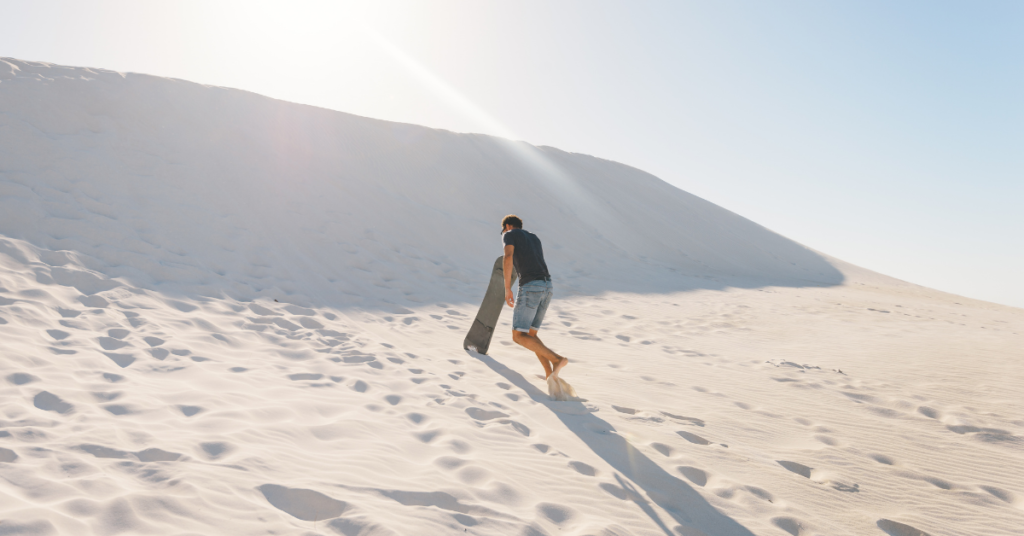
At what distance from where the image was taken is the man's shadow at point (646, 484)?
8.89ft

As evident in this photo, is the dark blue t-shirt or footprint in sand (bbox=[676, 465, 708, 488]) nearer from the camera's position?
footprint in sand (bbox=[676, 465, 708, 488])

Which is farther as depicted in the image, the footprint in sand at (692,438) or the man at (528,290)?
the man at (528,290)

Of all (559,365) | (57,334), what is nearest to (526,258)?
(559,365)

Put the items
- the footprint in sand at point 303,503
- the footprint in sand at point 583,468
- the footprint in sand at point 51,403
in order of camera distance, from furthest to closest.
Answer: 1. the footprint in sand at point 583,468
2. the footprint in sand at point 51,403
3. the footprint in sand at point 303,503

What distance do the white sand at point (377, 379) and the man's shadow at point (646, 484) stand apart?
2 cm

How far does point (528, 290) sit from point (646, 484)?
2.11m

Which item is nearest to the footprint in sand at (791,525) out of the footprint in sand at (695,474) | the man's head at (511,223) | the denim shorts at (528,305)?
the footprint in sand at (695,474)

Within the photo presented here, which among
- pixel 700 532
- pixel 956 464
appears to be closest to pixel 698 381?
pixel 956 464

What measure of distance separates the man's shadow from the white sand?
20 mm

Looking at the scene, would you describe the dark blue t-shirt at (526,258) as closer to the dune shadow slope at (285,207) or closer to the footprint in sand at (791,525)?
the footprint in sand at (791,525)

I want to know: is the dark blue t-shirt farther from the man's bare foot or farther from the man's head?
the man's bare foot

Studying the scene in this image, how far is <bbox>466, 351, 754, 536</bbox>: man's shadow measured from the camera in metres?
2.71

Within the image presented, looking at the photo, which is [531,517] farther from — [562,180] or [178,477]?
[562,180]

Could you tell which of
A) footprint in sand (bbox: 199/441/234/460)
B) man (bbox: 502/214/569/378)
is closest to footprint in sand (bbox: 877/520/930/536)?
man (bbox: 502/214/569/378)
